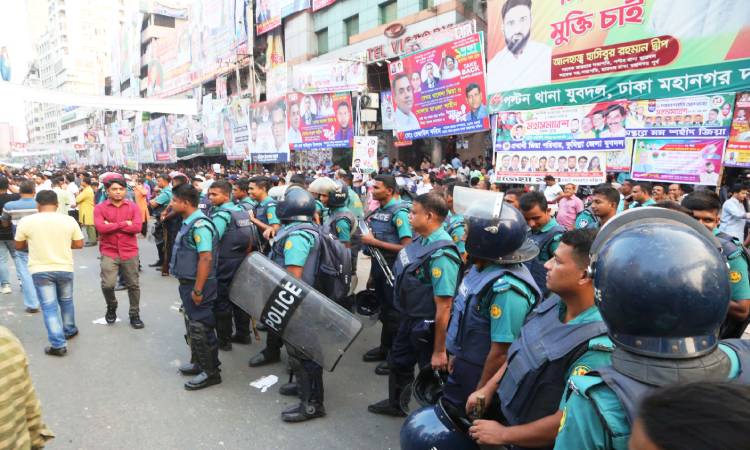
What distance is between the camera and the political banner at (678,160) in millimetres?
7184

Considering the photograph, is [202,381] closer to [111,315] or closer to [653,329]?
[111,315]

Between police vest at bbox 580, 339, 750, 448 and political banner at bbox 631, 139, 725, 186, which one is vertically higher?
political banner at bbox 631, 139, 725, 186

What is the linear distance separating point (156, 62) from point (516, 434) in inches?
1862

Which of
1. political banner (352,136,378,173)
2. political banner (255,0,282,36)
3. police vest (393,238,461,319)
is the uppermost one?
political banner (255,0,282,36)

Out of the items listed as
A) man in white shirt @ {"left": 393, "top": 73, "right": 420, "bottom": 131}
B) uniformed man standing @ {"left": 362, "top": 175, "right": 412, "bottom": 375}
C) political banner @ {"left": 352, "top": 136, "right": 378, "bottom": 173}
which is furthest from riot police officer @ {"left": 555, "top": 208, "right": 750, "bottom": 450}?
man in white shirt @ {"left": 393, "top": 73, "right": 420, "bottom": 131}

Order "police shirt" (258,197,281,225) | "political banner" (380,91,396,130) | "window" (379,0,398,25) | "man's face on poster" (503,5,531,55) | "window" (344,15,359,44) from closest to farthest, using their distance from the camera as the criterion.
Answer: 1. "police shirt" (258,197,281,225)
2. "man's face on poster" (503,5,531,55)
3. "political banner" (380,91,396,130)
4. "window" (379,0,398,25)
5. "window" (344,15,359,44)

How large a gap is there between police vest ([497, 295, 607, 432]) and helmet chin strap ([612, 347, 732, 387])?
41 cm

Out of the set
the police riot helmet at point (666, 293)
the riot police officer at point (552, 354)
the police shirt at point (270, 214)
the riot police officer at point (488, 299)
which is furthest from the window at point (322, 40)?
the police riot helmet at point (666, 293)

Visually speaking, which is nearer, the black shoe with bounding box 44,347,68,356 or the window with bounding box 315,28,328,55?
the black shoe with bounding box 44,347,68,356

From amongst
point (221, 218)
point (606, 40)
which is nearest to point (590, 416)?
point (221, 218)

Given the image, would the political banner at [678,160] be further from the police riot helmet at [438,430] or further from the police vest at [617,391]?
the police vest at [617,391]

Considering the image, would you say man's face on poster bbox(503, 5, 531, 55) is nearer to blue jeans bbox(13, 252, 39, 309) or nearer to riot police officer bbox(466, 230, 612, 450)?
riot police officer bbox(466, 230, 612, 450)

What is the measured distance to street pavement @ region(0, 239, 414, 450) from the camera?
321 cm

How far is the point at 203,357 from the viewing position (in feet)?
12.9
